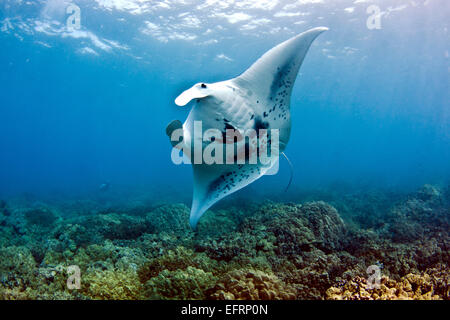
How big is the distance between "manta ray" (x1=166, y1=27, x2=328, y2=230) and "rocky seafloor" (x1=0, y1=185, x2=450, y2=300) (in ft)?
4.46

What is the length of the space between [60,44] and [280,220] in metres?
28.6

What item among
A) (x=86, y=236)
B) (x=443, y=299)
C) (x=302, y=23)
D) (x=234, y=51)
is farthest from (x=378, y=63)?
(x=86, y=236)

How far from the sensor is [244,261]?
159 inches

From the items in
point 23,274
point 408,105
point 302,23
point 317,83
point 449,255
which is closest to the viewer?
point 23,274

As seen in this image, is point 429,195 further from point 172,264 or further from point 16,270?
point 16,270

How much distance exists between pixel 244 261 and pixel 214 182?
6.26 ft

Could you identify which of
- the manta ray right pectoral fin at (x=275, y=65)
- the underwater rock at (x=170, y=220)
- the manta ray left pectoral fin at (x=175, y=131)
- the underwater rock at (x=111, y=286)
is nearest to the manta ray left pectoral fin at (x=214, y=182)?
the manta ray left pectoral fin at (x=175, y=131)

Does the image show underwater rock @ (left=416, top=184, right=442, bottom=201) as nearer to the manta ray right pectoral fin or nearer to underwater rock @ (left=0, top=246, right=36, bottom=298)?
the manta ray right pectoral fin

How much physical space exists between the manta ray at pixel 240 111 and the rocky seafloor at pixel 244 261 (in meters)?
1.36

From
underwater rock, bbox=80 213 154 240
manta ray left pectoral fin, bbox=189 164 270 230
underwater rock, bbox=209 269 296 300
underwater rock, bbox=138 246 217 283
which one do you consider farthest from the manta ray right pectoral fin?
underwater rock, bbox=80 213 154 240

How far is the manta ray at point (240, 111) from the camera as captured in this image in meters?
2.50

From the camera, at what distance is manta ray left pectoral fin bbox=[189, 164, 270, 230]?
285 centimetres

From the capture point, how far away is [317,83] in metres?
35.9

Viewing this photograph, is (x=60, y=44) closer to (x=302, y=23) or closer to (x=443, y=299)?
(x=302, y=23)
